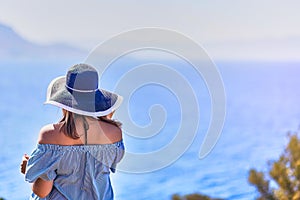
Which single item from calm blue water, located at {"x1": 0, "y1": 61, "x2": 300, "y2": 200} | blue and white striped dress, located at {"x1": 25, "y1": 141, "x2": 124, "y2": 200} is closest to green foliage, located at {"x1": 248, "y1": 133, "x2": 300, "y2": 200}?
calm blue water, located at {"x1": 0, "y1": 61, "x2": 300, "y2": 200}

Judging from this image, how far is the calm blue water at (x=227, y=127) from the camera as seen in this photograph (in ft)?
11.0

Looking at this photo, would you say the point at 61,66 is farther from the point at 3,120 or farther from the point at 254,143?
the point at 254,143

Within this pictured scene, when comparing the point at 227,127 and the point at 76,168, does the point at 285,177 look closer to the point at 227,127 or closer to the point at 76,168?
the point at 76,168

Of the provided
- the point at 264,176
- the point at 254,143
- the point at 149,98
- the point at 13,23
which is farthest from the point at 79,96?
the point at 254,143

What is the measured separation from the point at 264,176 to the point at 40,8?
74.4 inches

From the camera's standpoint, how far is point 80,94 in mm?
969

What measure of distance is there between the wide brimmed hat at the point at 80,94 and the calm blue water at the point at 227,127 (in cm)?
190

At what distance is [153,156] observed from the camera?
1.09 metres

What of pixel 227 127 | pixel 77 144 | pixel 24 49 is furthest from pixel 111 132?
pixel 227 127

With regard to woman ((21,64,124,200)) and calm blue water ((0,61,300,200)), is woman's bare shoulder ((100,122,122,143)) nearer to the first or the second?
woman ((21,64,124,200))

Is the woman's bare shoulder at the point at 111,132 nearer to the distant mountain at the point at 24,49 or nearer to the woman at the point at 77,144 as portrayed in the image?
the woman at the point at 77,144

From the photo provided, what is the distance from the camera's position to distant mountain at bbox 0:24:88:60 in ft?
9.10

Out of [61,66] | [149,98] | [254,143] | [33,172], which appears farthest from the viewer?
[254,143]

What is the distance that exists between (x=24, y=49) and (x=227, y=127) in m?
2.29
